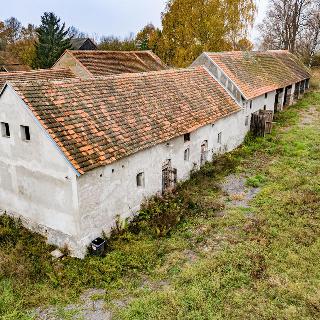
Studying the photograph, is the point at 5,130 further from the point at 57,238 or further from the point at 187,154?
the point at 187,154

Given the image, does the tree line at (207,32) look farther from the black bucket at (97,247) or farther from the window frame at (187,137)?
the black bucket at (97,247)

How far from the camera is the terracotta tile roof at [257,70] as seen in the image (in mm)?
22312

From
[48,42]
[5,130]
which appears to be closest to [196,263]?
[5,130]

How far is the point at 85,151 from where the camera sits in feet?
36.0

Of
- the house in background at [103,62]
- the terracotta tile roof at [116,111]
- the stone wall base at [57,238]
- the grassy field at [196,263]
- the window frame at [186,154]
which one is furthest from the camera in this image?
the house in background at [103,62]

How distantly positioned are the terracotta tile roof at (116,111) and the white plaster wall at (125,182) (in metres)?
0.50

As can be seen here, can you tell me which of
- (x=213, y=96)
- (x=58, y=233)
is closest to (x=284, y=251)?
(x=58, y=233)

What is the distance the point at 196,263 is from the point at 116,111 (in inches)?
258

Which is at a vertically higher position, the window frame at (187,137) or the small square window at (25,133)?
the small square window at (25,133)

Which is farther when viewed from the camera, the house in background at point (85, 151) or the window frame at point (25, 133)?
the window frame at point (25, 133)

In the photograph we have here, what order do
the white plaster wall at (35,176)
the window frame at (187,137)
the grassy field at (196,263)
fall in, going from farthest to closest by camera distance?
the window frame at (187,137)
the white plaster wall at (35,176)
the grassy field at (196,263)

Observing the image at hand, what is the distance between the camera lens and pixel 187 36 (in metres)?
32.4

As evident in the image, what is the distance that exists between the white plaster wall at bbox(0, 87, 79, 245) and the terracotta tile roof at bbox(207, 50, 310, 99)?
547 inches

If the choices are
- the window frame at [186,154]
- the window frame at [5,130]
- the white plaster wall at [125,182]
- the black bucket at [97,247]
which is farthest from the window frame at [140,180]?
the window frame at [5,130]
